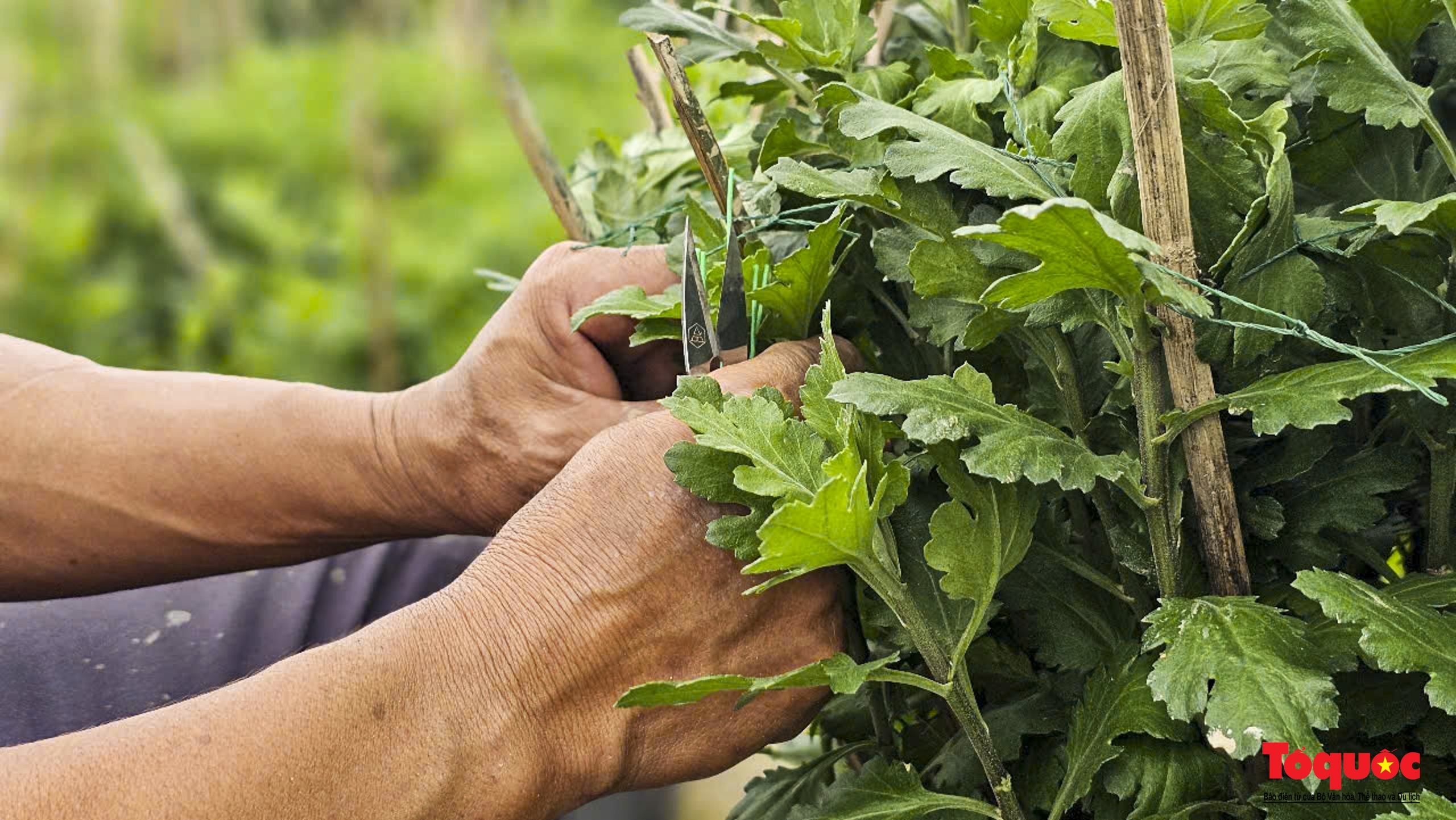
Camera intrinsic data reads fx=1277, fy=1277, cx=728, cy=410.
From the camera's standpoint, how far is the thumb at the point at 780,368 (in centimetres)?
79

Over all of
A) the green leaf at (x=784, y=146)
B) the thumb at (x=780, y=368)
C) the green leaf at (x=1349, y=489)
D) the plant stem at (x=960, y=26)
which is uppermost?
the plant stem at (x=960, y=26)

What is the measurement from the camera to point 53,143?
452cm

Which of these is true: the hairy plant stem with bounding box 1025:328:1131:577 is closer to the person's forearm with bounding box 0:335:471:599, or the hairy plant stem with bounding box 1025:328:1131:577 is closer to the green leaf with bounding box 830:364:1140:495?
the green leaf with bounding box 830:364:1140:495

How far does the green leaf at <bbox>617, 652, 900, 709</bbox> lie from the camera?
62cm

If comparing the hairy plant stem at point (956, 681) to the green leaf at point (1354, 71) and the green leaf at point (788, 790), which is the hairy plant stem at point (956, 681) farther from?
the green leaf at point (1354, 71)

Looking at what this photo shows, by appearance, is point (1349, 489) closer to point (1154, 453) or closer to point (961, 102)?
point (1154, 453)

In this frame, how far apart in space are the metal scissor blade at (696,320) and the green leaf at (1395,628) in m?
0.39

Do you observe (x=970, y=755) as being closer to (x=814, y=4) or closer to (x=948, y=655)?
(x=948, y=655)

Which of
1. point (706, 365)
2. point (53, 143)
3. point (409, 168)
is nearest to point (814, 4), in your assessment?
point (706, 365)

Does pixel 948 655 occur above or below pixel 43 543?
above

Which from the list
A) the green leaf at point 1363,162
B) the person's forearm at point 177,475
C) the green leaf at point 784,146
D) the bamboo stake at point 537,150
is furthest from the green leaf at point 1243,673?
the person's forearm at point 177,475

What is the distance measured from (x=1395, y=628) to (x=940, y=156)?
0.30 m

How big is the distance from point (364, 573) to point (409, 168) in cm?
359

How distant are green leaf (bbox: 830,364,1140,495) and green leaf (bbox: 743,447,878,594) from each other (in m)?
0.03
